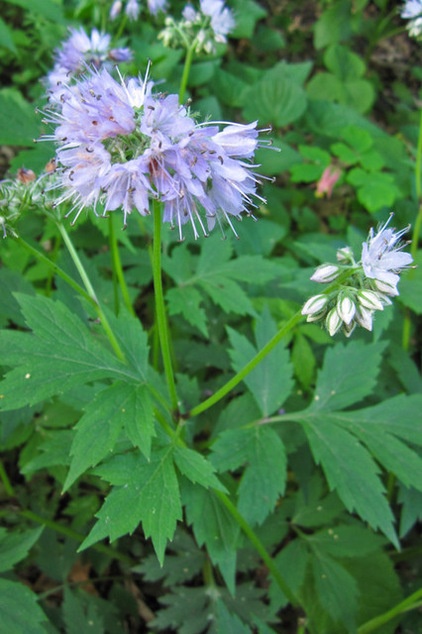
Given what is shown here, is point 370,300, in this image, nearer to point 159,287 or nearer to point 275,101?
point 159,287

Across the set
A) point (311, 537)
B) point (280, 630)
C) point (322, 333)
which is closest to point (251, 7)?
point (322, 333)

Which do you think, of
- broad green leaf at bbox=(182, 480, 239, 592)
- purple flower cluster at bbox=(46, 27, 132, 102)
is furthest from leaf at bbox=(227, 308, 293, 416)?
purple flower cluster at bbox=(46, 27, 132, 102)

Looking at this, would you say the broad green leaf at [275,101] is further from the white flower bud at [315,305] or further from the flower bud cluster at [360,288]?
the white flower bud at [315,305]

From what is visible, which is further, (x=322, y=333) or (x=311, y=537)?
(x=322, y=333)

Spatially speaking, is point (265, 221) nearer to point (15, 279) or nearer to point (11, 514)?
point (15, 279)

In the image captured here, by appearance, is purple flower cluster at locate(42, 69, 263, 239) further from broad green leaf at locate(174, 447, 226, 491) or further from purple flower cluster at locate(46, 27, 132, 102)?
purple flower cluster at locate(46, 27, 132, 102)

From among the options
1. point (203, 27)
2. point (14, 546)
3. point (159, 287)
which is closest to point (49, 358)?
point (159, 287)
